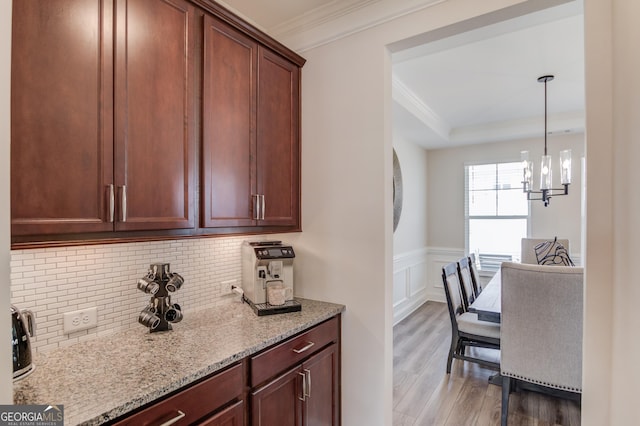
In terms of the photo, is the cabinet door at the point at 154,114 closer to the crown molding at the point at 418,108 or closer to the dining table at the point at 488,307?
the crown molding at the point at 418,108

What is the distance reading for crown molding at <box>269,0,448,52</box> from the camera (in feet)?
5.71

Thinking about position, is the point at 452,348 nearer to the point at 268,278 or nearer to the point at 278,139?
the point at 268,278

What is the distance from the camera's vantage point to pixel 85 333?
54.2 inches

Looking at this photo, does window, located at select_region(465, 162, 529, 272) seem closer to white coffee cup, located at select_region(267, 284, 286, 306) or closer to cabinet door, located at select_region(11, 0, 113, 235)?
white coffee cup, located at select_region(267, 284, 286, 306)

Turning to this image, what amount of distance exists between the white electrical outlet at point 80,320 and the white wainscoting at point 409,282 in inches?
139

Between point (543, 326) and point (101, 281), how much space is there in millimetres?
2506

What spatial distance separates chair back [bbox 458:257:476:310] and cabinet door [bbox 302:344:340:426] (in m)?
1.78

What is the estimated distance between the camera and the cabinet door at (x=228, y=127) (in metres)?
1.51

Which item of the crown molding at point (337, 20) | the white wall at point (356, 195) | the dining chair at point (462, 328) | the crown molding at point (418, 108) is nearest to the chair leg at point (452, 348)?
the dining chair at point (462, 328)

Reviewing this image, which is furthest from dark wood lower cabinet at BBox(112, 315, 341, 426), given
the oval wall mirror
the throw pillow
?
the throw pillow

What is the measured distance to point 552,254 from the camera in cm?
364

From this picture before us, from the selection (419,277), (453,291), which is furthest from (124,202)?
(419,277)

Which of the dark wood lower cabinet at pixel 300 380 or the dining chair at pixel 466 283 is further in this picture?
the dining chair at pixel 466 283

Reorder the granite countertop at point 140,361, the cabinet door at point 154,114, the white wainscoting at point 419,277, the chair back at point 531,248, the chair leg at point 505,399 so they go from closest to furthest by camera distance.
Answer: the granite countertop at point 140,361
the cabinet door at point 154,114
the chair leg at point 505,399
the chair back at point 531,248
the white wainscoting at point 419,277
